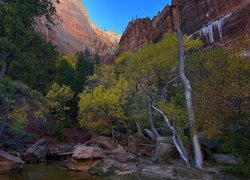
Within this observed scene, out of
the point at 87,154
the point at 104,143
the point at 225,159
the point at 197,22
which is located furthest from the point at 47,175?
the point at 197,22

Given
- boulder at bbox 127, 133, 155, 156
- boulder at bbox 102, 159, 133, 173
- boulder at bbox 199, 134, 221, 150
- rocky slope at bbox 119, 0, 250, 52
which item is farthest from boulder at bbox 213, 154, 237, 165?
rocky slope at bbox 119, 0, 250, 52

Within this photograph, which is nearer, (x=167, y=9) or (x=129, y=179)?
(x=129, y=179)

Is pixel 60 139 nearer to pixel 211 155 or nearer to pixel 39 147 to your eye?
pixel 39 147

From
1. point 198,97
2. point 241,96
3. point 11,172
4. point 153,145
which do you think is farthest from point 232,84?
point 11,172

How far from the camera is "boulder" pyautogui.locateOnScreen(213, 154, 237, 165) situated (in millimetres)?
15867

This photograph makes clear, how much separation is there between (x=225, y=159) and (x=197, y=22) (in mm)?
34651

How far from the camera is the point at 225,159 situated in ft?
54.9

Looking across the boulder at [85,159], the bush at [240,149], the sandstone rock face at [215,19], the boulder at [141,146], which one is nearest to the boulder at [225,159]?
the bush at [240,149]

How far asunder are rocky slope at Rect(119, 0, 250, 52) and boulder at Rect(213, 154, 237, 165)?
80.1 feet

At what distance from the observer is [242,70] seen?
1201cm

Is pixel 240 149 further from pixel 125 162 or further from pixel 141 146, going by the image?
pixel 141 146

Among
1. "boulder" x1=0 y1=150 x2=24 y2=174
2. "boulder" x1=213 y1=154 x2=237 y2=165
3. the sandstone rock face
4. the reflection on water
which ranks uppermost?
the sandstone rock face

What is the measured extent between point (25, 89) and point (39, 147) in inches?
293

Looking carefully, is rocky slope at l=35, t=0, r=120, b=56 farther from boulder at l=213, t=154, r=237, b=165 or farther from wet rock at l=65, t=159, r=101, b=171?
boulder at l=213, t=154, r=237, b=165
